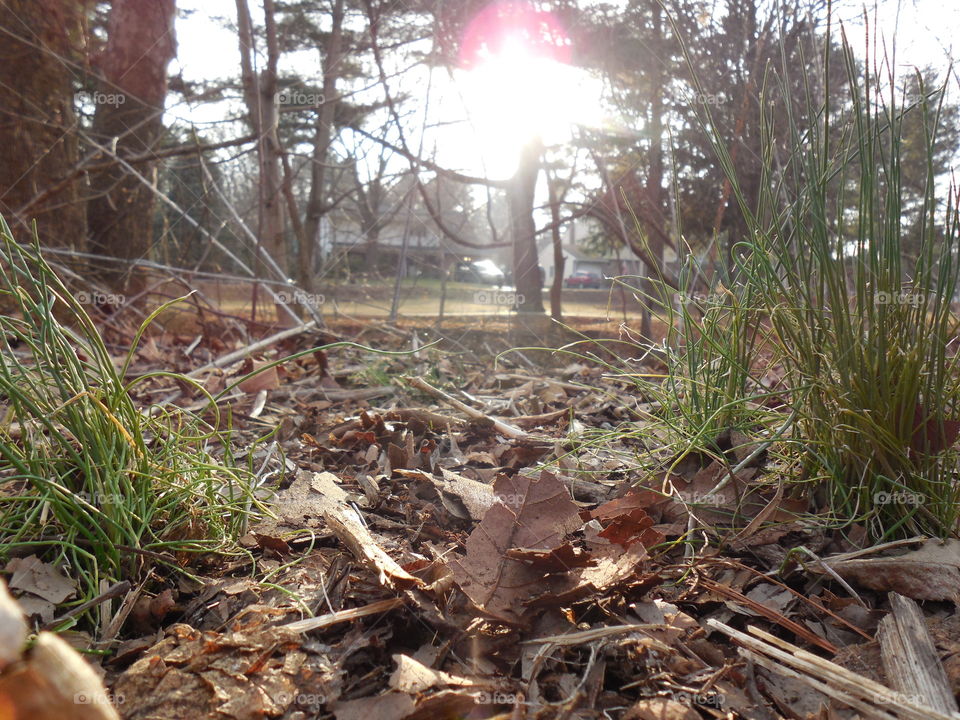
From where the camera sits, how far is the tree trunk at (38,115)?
400 centimetres

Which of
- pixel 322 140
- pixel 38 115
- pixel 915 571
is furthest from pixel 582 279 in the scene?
pixel 915 571

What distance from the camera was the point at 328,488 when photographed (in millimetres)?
1738

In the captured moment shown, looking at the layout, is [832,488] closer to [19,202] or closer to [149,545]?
[149,545]

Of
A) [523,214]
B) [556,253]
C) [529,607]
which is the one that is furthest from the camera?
[556,253]

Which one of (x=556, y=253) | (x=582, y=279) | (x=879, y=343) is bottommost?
(x=879, y=343)

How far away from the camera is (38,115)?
413 cm

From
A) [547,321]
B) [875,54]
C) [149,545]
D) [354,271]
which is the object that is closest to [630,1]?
[547,321]

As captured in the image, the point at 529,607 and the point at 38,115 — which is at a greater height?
the point at 38,115

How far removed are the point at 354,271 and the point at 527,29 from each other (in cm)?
245

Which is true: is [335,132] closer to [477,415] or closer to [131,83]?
[131,83]

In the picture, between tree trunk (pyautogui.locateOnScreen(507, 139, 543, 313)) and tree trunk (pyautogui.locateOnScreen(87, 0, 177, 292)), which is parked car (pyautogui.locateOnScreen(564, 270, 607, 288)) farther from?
tree trunk (pyautogui.locateOnScreen(87, 0, 177, 292))

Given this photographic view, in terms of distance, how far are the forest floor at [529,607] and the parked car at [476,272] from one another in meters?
3.65

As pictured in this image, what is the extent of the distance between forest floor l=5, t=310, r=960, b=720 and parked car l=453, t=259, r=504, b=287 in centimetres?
365

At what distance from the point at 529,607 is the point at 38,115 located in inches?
178
